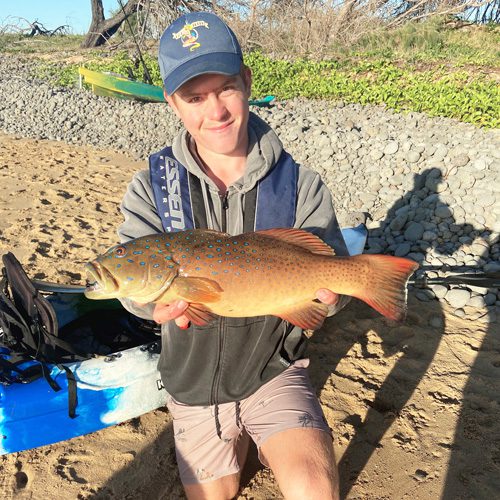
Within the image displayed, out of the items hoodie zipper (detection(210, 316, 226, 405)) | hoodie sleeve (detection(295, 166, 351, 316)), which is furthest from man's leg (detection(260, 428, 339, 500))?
hoodie sleeve (detection(295, 166, 351, 316))

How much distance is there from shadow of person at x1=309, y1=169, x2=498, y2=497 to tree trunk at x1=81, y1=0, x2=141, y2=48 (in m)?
26.9

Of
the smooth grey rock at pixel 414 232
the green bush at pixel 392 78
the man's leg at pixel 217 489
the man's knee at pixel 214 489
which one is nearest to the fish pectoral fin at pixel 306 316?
the man's leg at pixel 217 489

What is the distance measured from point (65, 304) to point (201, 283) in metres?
2.76

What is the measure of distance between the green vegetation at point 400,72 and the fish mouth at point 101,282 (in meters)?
8.53

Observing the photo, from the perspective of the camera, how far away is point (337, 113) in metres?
11.4

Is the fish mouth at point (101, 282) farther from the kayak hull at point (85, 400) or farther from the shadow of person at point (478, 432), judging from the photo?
the shadow of person at point (478, 432)

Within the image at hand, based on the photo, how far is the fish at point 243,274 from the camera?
7.32 feet

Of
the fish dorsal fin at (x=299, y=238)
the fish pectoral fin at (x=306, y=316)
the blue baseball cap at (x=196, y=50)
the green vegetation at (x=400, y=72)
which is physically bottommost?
the fish pectoral fin at (x=306, y=316)

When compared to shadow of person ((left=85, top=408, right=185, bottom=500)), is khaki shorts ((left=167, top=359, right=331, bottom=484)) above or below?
above

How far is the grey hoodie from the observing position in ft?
9.65

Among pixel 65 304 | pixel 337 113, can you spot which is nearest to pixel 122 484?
pixel 65 304

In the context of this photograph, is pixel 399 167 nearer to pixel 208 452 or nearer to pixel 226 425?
pixel 226 425

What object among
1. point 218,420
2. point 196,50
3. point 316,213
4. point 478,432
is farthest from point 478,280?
point 196,50

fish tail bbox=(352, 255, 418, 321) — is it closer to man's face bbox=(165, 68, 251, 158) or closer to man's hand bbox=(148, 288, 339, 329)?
man's hand bbox=(148, 288, 339, 329)
